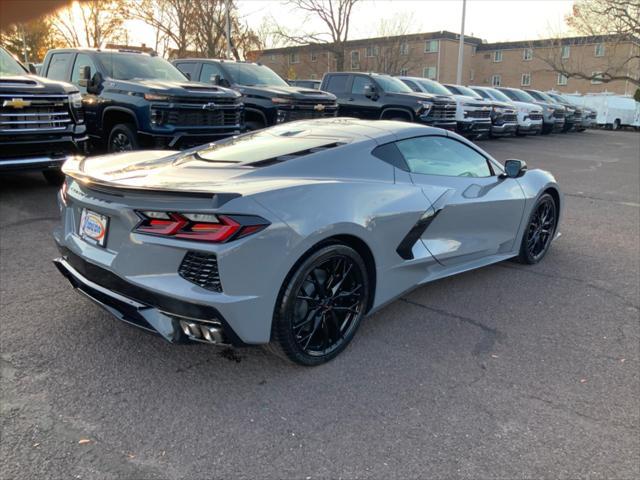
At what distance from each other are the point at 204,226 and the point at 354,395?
126 cm

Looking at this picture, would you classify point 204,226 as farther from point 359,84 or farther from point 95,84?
point 359,84

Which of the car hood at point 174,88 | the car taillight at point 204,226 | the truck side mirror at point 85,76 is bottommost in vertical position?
the car taillight at point 204,226

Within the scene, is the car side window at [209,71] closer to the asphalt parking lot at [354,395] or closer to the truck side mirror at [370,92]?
the truck side mirror at [370,92]

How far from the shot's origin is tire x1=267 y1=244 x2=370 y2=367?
3.08 meters

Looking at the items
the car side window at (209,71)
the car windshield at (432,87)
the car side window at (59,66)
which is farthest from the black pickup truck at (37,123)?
the car windshield at (432,87)

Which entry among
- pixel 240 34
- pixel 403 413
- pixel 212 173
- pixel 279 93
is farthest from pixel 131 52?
pixel 240 34

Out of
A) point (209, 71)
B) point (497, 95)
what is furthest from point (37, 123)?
point (497, 95)

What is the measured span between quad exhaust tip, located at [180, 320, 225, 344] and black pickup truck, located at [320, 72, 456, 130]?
1211cm

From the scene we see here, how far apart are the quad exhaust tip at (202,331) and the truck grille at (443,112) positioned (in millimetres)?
12345

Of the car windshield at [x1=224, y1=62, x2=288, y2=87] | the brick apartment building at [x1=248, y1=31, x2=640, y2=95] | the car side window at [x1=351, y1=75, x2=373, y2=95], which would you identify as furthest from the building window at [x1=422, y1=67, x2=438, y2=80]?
the car windshield at [x1=224, y1=62, x2=288, y2=87]

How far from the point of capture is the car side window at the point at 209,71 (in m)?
11.5

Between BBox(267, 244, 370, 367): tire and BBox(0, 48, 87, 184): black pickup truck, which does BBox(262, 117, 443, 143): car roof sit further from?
BBox(0, 48, 87, 184): black pickup truck

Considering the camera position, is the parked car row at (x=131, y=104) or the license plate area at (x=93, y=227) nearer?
the license plate area at (x=93, y=227)

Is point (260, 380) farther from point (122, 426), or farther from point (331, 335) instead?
point (122, 426)
